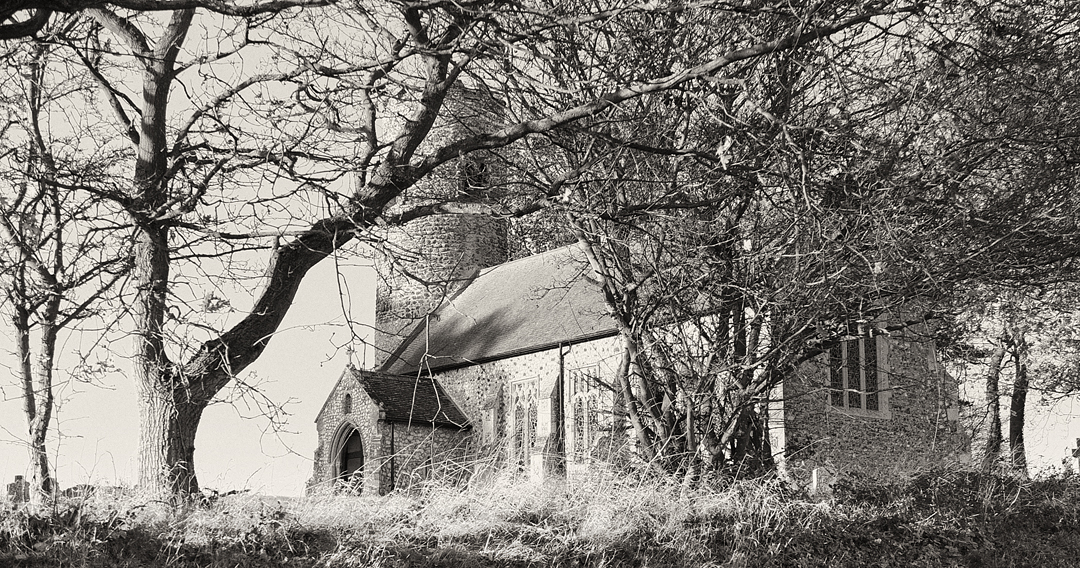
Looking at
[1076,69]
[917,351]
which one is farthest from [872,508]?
[917,351]

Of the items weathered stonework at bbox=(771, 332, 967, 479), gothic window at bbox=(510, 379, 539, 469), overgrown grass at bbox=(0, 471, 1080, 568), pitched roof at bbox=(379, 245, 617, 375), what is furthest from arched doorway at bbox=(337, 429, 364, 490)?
overgrown grass at bbox=(0, 471, 1080, 568)

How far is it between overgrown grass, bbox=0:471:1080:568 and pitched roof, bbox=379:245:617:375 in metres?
7.71

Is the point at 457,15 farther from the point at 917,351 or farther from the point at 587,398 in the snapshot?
the point at 917,351

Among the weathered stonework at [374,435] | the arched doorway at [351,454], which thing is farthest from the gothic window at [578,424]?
the arched doorway at [351,454]

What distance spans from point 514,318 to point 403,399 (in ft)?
10.2

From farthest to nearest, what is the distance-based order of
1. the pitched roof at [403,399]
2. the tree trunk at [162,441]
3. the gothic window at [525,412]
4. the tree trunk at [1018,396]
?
the pitched roof at [403,399], the gothic window at [525,412], the tree trunk at [1018,396], the tree trunk at [162,441]

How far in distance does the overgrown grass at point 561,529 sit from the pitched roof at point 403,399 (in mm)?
10632

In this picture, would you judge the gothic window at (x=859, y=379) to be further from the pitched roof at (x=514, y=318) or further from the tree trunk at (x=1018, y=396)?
the pitched roof at (x=514, y=318)

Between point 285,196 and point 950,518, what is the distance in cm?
808

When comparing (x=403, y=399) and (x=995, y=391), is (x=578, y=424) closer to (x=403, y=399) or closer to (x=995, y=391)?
(x=403, y=399)

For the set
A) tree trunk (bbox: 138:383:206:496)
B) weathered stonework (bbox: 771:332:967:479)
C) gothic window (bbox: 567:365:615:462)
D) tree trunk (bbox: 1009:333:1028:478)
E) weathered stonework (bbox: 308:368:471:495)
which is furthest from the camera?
weathered stonework (bbox: 308:368:471:495)

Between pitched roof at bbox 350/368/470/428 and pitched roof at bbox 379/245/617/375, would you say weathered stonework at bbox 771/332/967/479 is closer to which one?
pitched roof at bbox 379/245/617/375

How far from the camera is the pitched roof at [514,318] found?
64.5ft

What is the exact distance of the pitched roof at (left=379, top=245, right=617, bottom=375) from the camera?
19672mm
